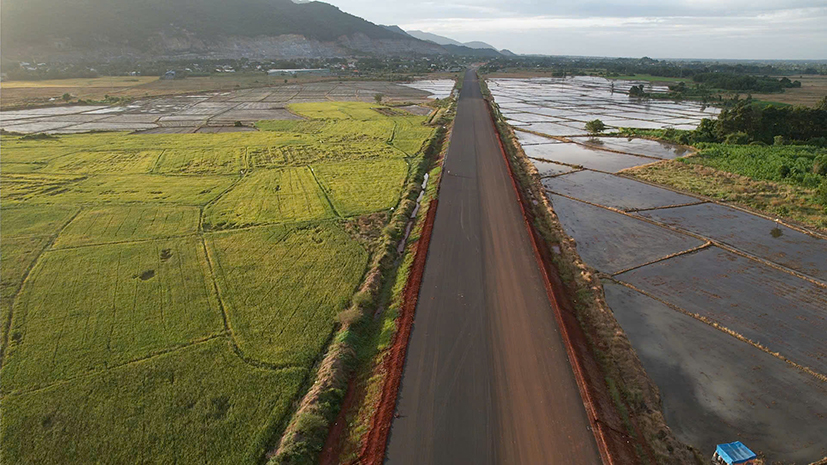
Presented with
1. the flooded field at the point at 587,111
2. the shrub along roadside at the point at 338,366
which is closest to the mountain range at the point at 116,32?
the flooded field at the point at 587,111

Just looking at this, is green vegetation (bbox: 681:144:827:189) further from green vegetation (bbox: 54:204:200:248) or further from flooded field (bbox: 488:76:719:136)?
green vegetation (bbox: 54:204:200:248)

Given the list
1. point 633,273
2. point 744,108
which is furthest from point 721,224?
point 744,108

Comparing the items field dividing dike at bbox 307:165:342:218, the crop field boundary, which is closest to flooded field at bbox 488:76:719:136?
the crop field boundary

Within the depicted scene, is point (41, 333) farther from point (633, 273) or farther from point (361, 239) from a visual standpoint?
point (633, 273)

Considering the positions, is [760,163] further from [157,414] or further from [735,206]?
[157,414]

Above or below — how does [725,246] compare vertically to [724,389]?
above

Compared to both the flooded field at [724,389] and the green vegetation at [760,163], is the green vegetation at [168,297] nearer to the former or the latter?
the flooded field at [724,389]

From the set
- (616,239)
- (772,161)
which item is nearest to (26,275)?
(616,239)

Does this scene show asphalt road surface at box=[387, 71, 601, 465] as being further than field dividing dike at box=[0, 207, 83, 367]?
No
